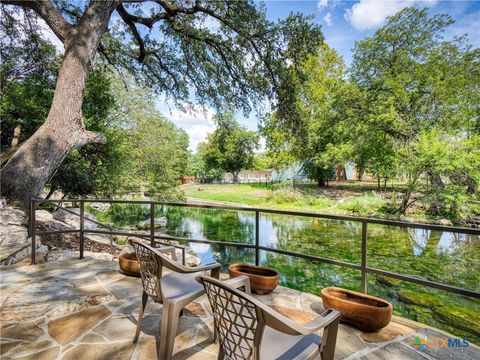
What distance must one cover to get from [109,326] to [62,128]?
374 cm

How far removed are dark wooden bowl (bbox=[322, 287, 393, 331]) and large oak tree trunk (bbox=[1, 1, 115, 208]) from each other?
15.3ft

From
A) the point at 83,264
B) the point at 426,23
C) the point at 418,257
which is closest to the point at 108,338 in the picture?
the point at 83,264

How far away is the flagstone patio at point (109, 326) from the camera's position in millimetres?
1688

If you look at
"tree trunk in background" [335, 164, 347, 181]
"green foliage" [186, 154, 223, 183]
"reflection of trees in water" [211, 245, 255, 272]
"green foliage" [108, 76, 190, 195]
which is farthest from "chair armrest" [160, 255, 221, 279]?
"green foliage" [186, 154, 223, 183]

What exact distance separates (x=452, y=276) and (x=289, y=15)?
7162mm

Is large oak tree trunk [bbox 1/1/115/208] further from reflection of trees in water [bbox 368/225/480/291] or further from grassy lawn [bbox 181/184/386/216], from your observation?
grassy lawn [bbox 181/184/386/216]

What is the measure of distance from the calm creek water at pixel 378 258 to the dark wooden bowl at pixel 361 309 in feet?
10.5

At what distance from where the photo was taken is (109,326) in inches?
78.2

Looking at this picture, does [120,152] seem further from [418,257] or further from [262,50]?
[418,257]

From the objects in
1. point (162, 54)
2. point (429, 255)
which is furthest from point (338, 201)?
point (162, 54)

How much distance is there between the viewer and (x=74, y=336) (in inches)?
72.5

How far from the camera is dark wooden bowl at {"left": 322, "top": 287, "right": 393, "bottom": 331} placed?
1.90m

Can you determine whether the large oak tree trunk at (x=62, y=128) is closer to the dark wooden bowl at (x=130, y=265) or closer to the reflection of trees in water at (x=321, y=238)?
the dark wooden bowl at (x=130, y=265)

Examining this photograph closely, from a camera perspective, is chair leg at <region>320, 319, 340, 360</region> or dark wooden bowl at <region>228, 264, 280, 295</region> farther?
dark wooden bowl at <region>228, 264, 280, 295</region>
